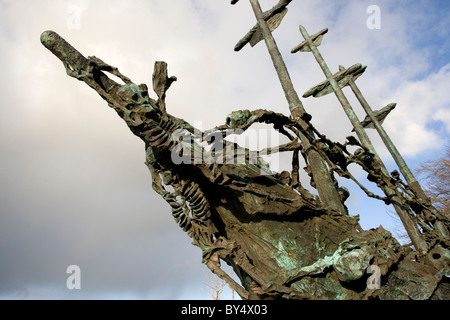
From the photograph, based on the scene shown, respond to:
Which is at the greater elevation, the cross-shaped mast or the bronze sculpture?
the cross-shaped mast

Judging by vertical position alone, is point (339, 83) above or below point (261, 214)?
above

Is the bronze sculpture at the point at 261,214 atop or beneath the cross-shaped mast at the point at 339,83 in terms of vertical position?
beneath

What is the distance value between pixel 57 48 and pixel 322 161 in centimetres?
348

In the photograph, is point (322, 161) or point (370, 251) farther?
point (322, 161)

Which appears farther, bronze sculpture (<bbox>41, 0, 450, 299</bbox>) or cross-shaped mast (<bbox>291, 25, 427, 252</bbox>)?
cross-shaped mast (<bbox>291, 25, 427, 252</bbox>)

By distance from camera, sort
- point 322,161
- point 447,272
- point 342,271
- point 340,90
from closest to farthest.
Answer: point 342,271 < point 447,272 < point 322,161 < point 340,90

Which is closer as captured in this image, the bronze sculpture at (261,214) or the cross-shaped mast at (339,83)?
the bronze sculpture at (261,214)

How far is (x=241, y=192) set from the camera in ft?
12.0

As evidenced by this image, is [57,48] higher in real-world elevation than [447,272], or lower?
higher

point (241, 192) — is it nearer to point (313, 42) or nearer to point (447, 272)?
point (447, 272)

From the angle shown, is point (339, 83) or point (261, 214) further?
point (339, 83)
